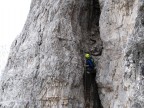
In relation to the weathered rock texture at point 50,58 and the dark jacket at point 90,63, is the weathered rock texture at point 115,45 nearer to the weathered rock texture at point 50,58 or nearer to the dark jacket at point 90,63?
the dark jacket at point 90,63

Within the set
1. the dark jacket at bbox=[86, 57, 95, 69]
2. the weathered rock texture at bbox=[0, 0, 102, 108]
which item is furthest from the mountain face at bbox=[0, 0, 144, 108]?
the dark jacket at bbox=[86, 57, 95, 69]

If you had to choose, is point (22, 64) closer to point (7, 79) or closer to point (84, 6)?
point (7, 79)

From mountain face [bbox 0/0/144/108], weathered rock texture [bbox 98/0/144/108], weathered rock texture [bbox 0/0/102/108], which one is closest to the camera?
weathered rock texture [bbox 98/0/144/108]

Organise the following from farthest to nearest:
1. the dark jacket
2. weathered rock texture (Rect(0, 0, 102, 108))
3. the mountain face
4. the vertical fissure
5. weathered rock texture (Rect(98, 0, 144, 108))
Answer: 1. the vertical fissure
2. the dark jacket
3. weathered rock texture (Rect(0, 0, 102, 108))
4. the mountain face
5. weathered rock texture (Rect(98, 0, 144, 108))

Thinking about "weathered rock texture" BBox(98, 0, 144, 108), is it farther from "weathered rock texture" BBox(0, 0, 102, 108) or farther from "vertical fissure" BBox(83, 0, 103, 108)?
"weathered rock texture" BBox(0, 0, 102, 108)

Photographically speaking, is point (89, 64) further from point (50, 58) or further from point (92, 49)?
point (50, 58)

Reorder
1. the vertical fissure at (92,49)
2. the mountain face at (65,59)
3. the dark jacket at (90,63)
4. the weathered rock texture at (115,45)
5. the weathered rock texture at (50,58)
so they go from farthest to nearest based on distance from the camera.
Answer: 1. the vertical fissure at (92,49)
2. the dark jacket at (90,63)
3. the weathered rock texture at (50,58)
4. the mountain face at (65,59)
5. the weathered rock texture at (115,45)

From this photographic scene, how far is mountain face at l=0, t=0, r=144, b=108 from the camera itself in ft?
37.6

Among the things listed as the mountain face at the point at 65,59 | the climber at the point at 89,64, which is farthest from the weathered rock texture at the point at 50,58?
the climber at the point at 89,64

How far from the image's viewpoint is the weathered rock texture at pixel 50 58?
38.1ft

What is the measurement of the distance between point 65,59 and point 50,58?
59 centimetres

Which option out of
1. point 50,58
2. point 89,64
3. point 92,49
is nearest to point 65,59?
point 50,58

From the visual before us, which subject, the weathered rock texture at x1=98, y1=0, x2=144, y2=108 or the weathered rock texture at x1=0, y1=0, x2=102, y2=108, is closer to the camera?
the weathered rock texture at x1=98, y1=0, x2=144, y2=108

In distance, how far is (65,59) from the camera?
12.0 m
